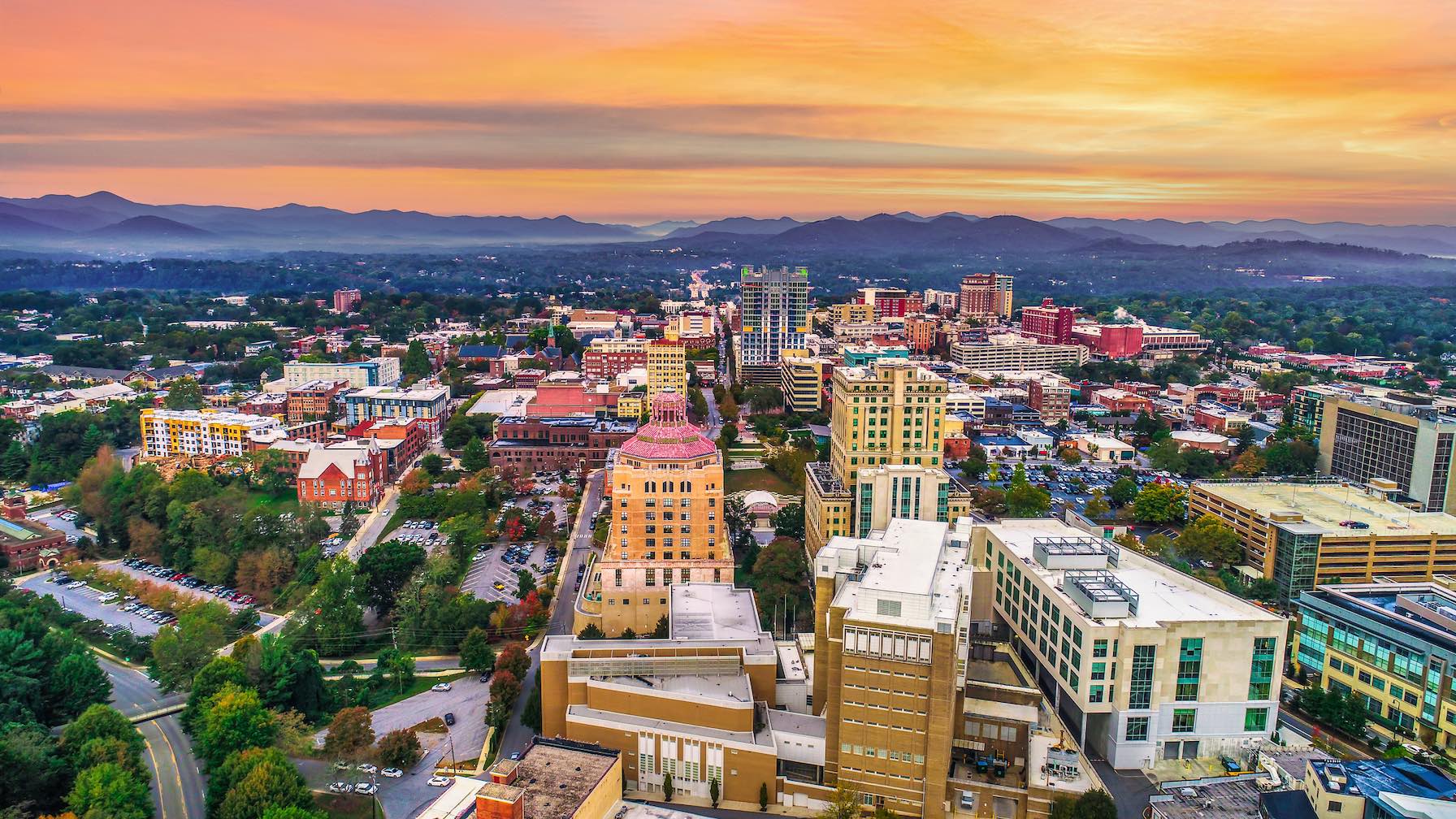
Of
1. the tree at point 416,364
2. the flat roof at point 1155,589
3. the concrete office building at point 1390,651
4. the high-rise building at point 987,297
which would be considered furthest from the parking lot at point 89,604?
the high-rise building at point 987,297

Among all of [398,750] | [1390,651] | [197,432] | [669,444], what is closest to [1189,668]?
[1390,651]

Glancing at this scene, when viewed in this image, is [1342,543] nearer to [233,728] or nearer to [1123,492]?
[1123,492]

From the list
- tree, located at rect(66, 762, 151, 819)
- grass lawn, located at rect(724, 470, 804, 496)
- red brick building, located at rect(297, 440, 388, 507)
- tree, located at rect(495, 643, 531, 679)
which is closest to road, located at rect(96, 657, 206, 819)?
tree, located at rect(66, 762, 151, 819)

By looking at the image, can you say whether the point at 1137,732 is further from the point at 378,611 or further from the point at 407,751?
the point at 378,611

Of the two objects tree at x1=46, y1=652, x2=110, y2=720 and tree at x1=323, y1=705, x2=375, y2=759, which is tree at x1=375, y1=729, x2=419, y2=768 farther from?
tree at x1=46, y1=652, x2=110, y2=720

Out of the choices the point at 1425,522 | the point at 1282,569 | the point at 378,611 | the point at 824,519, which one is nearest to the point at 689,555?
the point at 824,519

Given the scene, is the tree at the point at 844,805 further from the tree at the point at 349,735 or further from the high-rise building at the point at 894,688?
the tree at the point at 349,735

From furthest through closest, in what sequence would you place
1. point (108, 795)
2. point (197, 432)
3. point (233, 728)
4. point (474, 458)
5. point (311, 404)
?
point (311, 404) → point (197, 432) → point (474, 458) → point (233, 728) → point (108, 795)
